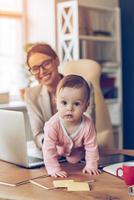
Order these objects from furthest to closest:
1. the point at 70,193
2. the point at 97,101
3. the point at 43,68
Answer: the point at 97,101, the point at 43,68, the point at 70,193

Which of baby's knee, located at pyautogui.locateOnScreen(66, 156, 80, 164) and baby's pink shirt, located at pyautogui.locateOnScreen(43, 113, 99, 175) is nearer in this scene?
baby's pink shirt, located at pyautogui.locateOnScreen(43, 113, 99, 175)

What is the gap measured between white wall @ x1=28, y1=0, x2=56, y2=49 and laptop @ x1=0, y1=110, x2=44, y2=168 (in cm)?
199

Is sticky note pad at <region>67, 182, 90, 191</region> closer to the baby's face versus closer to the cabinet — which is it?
the baby's face

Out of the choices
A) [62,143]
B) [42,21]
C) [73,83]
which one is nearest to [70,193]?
[62,143]

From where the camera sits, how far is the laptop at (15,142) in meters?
1.66

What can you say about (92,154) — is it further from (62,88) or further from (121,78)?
(121,78)

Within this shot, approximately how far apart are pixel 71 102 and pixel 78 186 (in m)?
0.33

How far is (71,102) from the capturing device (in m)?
1.56

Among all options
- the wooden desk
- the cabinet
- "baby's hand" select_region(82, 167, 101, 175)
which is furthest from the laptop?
the cabinet

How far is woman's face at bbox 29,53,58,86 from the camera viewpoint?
5.95 feet

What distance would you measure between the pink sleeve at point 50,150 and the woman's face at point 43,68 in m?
0.31

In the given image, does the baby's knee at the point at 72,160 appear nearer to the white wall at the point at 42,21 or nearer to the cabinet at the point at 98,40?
the cabinet at the point at 98,40

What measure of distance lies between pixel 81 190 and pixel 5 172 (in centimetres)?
41

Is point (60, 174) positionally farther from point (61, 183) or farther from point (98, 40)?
point (98, 40)
